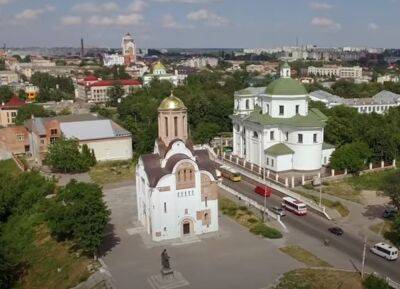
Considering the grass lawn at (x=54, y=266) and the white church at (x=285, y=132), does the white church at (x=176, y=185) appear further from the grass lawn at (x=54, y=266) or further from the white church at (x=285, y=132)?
the white church at (x=285, y=132)

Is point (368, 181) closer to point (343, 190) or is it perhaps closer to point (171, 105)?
point (343, 190)

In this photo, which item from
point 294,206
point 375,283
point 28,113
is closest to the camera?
point 375,283

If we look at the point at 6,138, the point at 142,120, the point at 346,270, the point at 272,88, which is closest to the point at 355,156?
the point at 272,88

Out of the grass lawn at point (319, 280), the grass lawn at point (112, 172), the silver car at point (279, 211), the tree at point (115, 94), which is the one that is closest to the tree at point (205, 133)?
the grass lawn at point (112, 172)

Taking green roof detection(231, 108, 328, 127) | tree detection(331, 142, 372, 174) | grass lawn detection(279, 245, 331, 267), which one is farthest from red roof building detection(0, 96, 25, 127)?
grass lawn detection(279, 245, 331, 267)

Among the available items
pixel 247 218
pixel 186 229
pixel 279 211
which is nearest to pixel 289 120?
pixel 279 211
